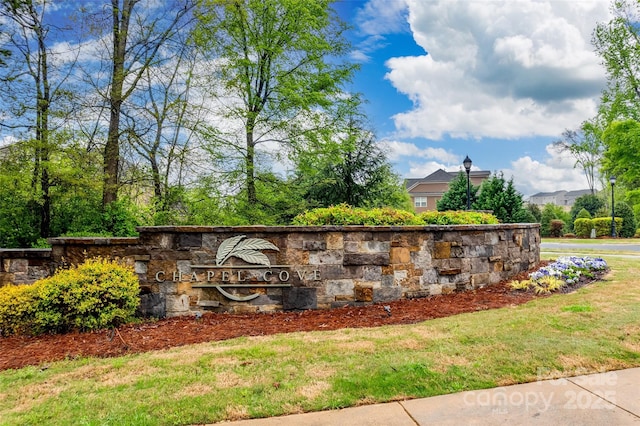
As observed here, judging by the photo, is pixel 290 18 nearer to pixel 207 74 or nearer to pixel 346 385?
pixel 207 74

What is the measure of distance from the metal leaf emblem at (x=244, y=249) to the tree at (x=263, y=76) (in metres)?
7.50

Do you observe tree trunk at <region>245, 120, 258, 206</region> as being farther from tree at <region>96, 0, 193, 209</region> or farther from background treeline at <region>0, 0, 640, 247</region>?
tree at <region>96, 0, 193, 209</region>

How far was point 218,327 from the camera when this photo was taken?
482 cm

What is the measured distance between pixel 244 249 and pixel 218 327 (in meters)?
1.20

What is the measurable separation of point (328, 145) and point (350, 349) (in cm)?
1059

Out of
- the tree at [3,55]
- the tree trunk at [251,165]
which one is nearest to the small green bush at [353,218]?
the tree trunk at [251,165]

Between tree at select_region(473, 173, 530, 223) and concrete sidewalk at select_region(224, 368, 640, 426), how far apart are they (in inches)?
586

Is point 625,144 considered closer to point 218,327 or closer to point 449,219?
point 449,219

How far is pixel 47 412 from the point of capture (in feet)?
→ 8.58

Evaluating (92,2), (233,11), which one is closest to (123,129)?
(92,2)

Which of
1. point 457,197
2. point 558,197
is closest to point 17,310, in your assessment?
point 457,197

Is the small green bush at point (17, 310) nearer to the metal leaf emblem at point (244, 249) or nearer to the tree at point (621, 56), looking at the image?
the metal leaf emblem at point (244, 249)

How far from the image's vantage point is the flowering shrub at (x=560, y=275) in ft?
21.0

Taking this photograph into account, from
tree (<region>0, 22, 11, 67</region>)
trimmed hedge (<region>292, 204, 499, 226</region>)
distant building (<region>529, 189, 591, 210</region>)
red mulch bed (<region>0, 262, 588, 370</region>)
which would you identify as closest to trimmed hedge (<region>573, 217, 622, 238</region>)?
red mulch bed (<region>0, 262, 588, 370</region>)
